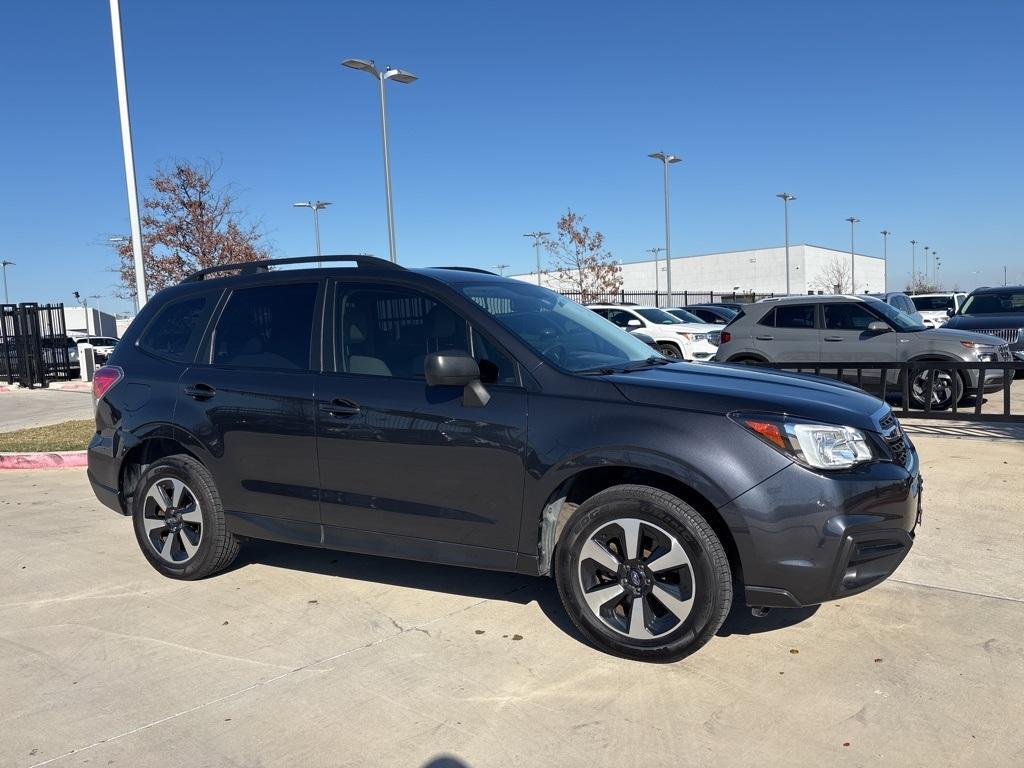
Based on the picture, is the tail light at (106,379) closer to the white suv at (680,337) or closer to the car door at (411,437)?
the car door at (411,437)

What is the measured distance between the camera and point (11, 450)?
32.9 ft

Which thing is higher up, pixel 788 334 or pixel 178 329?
pixel 178 329

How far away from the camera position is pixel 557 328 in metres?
4.48

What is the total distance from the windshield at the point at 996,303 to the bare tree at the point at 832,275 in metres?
69.1

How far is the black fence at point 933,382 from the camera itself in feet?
32.1

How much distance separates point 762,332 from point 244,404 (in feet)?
32.0

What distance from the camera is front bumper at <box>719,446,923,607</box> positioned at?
3352 mm


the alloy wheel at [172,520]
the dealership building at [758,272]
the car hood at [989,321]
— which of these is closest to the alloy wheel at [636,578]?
the alloy wheel at [172,520]

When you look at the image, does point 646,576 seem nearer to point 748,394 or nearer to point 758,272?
point 748,394

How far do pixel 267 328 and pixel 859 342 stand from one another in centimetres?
956

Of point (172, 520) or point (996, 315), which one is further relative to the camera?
point (996, 315)

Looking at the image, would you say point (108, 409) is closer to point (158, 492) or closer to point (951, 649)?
point (158, 492)

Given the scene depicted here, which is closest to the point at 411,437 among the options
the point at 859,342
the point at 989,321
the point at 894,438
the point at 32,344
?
the point at 894,438

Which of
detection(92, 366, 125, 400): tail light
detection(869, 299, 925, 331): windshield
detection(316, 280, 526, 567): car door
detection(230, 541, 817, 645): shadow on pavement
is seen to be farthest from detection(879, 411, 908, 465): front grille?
detection(869, 299, 925, 331): windshield
